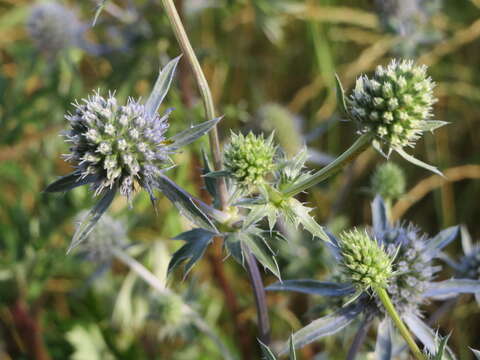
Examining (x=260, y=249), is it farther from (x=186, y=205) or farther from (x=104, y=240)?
(x=104, y=240)

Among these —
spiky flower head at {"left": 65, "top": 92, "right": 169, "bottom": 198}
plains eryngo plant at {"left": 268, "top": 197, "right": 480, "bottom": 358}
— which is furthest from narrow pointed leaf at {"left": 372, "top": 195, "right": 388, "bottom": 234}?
spiky flower head at {"left": 65, "top": 92, "right": 169, "bottom": 198}

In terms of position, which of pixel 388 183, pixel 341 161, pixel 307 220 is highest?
pixel 341 161

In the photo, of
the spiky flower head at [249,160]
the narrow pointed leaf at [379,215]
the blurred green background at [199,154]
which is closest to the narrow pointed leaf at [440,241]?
the narrow pointed leaf at [379,215]

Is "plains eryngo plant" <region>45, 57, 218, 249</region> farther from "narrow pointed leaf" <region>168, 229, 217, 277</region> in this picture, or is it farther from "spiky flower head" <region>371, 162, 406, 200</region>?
"spiky flower head" <region>371, 162, 406, 200</region>

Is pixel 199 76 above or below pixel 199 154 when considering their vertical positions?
above

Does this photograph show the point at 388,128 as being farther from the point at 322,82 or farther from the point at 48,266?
the point at 322,82

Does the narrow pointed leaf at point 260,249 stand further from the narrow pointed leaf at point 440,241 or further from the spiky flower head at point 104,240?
the spiky flower head at point 104,240

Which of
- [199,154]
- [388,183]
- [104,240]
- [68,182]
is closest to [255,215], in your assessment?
[68,182]
